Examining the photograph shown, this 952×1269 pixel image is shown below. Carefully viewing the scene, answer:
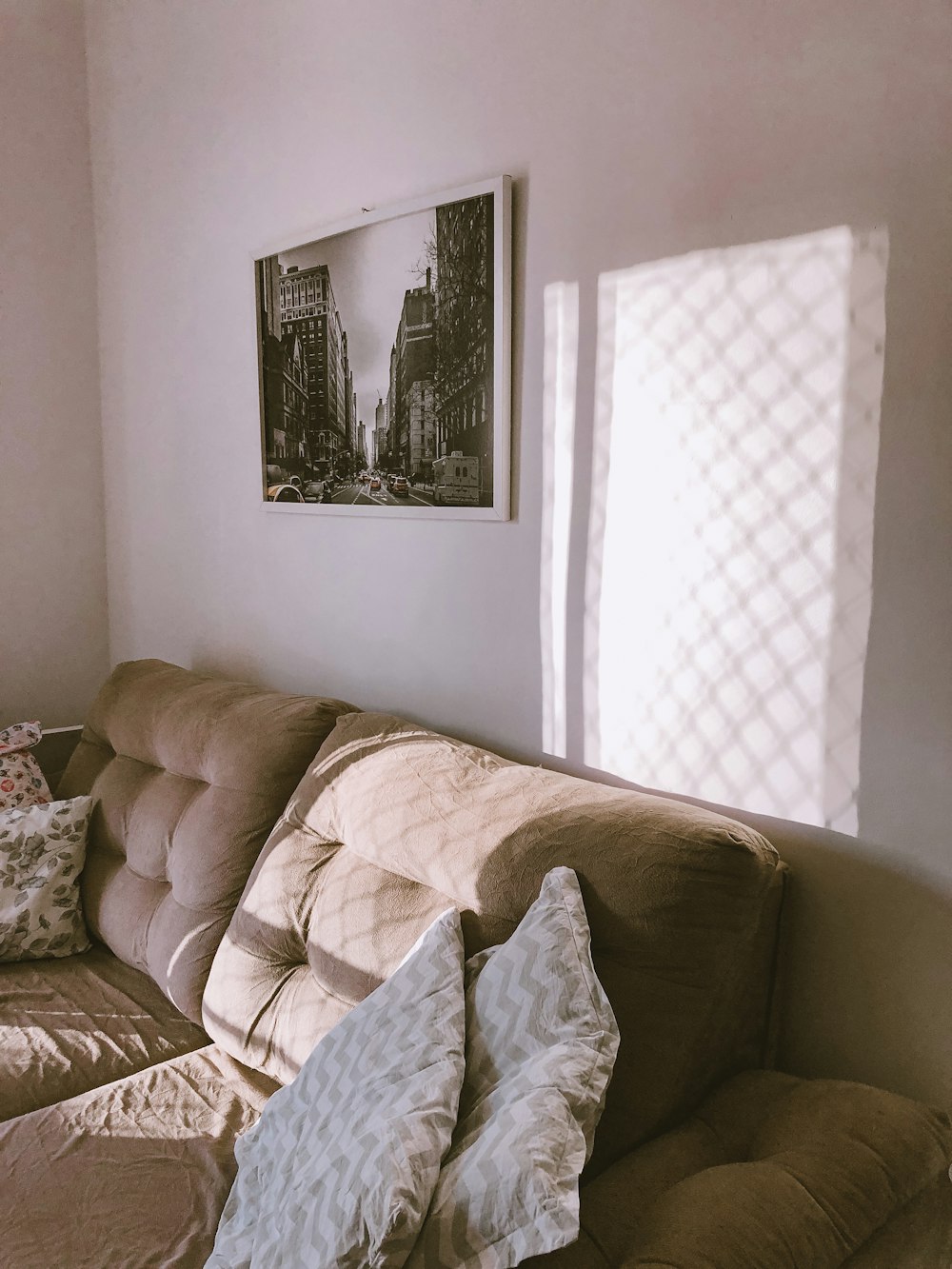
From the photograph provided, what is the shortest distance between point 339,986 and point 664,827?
57 centimetres

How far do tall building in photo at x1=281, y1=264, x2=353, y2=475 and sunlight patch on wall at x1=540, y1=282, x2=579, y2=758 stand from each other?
1.81 ft

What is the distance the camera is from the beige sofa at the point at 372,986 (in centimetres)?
100

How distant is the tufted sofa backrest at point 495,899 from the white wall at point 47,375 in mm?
1502

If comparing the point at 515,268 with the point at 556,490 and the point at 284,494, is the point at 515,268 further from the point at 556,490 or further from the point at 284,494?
the point at 284,494

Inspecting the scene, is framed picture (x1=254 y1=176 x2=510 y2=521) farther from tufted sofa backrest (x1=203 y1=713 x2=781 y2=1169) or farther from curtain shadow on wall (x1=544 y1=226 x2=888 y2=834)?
tufted sofa backrest (x1=203 y1=713 x2=781 y2=1169)

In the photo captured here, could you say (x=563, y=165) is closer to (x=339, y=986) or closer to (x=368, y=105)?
(x=368, y=105)

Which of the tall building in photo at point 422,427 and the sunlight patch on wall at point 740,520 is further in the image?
the tall building in photo at point 422,427

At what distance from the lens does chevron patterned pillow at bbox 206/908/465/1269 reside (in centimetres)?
94

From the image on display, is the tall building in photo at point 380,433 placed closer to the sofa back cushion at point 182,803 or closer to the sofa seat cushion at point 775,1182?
the sofa back cushion at point 182,803

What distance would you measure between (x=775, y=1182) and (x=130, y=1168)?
0.87 metres

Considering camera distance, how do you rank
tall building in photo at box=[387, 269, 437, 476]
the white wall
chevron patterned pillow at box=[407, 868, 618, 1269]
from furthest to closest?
the white wall → tall building in photo at box=[387, 269, 437, 476] → chevron patterned pillow at box=[407, 868, 618, 1269]

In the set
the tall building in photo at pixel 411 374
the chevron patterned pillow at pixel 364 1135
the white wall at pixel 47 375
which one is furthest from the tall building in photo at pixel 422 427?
the white wall at pixel 47 375

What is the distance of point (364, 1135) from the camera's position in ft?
3.39

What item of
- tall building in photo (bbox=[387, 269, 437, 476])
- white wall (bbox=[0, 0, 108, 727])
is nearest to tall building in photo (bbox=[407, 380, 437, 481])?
tall building in photo (bbox=[387, 269, 437, 476])
